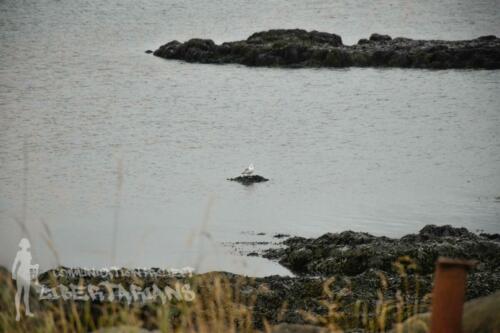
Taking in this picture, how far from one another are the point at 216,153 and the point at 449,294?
100ft

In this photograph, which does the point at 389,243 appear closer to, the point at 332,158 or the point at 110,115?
the point at 332,158

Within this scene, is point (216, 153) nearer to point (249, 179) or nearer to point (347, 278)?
point (249, 179)

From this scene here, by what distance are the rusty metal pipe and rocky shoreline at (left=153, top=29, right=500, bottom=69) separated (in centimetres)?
5593

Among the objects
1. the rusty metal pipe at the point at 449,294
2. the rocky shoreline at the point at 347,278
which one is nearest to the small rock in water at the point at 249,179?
the rocky shoreline at the point at 347,278

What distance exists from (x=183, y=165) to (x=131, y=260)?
13.8 metres

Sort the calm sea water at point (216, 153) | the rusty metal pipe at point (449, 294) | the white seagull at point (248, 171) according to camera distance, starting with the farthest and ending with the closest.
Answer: the white seagull at point (248, 171) < the calm sea water at point (216, 153) < the rusty metal pipe at point (449, 294)

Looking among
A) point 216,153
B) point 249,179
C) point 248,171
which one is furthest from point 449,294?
point 216,153

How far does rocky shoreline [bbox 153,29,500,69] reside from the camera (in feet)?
200

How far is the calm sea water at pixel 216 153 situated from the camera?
78.3 feet

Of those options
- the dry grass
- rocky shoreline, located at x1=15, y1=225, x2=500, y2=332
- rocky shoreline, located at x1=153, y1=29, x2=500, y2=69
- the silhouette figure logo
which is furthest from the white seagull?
rocky shoreline, located at x1=153, y1=29, x2=500, y2=69

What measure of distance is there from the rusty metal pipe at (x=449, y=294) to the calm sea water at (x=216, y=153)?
2888 mm

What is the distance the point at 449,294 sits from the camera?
18.2 ft

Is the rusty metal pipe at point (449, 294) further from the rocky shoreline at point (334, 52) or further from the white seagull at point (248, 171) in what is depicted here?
the rocky shoreline at point (334, 52)

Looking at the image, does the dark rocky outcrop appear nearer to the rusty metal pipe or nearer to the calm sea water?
the calm sea water
